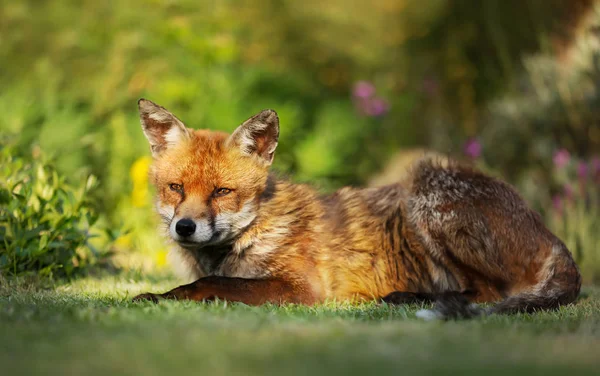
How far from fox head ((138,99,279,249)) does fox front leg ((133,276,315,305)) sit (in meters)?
0.34

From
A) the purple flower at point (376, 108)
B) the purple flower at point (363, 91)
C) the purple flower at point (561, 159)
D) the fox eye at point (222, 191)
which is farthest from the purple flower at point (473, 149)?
the fox eye at point (222, 191)

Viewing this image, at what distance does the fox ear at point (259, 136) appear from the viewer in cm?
473

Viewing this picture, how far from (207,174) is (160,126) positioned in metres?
0.73

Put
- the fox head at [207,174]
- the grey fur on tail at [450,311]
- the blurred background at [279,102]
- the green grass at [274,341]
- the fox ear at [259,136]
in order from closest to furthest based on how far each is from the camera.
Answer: the green grass at [274,341] → the grey fur on tail at [450,311] → the fox head at [207,174] → the fox ear at [259,136] → the blurred background at [279,102]

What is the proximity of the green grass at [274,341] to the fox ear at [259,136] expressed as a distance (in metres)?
1.31

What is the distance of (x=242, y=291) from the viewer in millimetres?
4160

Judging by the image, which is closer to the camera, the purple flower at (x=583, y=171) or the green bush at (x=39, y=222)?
the green bush at (x=39, y=222)

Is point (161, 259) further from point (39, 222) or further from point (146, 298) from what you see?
point (146, 298)

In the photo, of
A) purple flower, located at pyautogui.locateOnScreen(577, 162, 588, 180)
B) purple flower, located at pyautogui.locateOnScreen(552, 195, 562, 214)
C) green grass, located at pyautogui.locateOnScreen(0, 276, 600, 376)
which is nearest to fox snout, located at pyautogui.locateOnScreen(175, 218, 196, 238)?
green grass, located at pyautogui.locateOnScreen(0, 276, 600, 376)

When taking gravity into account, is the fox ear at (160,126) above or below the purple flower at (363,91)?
below

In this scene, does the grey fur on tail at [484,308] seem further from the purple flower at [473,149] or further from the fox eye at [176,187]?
the purple flower at [473,149]

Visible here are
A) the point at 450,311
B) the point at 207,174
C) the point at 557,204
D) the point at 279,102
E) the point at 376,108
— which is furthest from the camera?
the point at 376,108

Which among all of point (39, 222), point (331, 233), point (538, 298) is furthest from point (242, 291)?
point (39, 222)

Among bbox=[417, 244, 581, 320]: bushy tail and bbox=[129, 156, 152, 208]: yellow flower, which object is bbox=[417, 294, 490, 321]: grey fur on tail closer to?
bbox=[417, 244, 581, 320]: bushy tail
